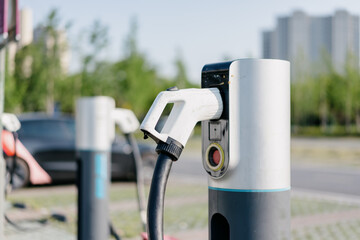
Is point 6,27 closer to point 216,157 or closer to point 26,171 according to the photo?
point 216,157

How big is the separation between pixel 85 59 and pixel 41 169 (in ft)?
71.0

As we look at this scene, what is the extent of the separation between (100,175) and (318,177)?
9.36 meters

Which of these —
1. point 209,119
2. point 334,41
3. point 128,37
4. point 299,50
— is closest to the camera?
point 209,119

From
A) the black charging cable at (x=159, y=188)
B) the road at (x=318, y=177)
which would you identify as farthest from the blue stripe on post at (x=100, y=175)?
the road at (x=318, y=177)

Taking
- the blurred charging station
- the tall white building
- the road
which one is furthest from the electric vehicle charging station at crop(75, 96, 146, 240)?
the tall white building

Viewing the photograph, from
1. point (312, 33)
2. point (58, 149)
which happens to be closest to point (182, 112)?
point (58, 149)

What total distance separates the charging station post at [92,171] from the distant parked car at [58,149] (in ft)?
19.8

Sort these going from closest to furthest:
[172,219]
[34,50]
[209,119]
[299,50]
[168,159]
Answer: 1. [168,159]
2. [209,119]
3. [172,219]
4. [34,50]
5. [299,50]

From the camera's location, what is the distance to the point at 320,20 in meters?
100

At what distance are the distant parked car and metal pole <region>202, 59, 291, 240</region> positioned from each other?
892 centimetres

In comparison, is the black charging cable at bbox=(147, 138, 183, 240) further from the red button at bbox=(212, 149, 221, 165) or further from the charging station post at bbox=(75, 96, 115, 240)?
the charging station post at bbox=(75, 96, 115, 240)

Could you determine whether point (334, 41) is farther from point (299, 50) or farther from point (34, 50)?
point (34, 50)

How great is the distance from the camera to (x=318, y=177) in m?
12.9

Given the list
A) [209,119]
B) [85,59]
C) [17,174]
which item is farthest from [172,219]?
[85,59]
